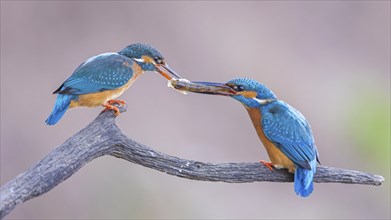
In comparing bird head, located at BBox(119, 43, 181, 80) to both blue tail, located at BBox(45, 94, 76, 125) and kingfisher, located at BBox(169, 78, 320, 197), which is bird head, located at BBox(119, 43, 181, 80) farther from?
blue tail, located at BBox(45, 94, 76, 125)

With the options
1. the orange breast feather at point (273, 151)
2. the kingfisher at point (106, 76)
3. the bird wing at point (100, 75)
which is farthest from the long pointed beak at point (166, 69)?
the orange breast feather at point (273, 151)

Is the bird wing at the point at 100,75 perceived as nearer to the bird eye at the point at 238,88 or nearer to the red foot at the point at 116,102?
the red foot at the point at 116,102

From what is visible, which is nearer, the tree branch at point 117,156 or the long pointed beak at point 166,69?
the tree branch at point 117,156

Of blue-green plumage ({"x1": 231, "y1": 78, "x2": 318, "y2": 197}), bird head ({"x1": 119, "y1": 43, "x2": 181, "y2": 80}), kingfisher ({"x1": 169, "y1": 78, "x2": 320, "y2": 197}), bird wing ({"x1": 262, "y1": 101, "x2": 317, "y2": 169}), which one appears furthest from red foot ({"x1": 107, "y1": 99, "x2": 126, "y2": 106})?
bird wing ({"x1": 262, "y1": 101, "x2": 317, "y2": 169})

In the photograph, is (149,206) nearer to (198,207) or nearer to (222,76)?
(198,207)

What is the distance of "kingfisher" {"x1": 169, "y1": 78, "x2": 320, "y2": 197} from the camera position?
9.23 feet

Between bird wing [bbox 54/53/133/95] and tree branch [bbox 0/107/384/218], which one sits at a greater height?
bird wing [bbox 54/53/133/95]

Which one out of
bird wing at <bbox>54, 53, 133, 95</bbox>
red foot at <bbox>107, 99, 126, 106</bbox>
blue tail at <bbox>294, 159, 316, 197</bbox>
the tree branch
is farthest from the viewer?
red foot at <bbox>107, 99, 126, 106</bbox>

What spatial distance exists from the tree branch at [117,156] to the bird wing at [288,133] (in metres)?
0.14

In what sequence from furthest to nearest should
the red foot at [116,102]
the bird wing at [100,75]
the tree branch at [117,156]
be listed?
1. the red foot at [116,102]
2. the bird wing at [100,75]
3. the tree branch at [117,156]

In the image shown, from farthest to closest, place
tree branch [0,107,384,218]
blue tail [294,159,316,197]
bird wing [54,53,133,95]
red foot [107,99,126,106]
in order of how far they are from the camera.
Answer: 1. red foot [107,99,126,106]
2. bird wing [54,53,133,95]
3. blue tail [294,159,316,197]
4. tree branch [0,107,384,218]

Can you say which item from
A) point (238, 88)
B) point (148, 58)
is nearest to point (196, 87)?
point (238, 88)

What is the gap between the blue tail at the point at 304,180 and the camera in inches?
109

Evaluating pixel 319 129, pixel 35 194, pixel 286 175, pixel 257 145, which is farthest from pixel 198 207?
pixel 35 194
